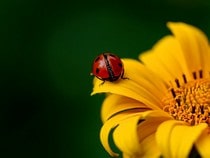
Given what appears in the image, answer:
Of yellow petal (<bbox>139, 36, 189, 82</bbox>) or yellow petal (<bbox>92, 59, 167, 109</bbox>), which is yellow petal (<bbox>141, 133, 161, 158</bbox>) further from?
yellow petal (<bbox>139, 36, 189, 82</bbox>)

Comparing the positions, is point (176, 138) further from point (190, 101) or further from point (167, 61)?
point (167, 61)

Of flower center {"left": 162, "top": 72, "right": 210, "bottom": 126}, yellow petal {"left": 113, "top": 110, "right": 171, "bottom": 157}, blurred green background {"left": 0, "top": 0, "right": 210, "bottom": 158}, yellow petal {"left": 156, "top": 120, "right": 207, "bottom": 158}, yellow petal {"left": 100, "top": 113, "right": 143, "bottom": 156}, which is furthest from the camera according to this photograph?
blurred green background {"left": 0, "top": 0, "right": 210, "bottom": 158}

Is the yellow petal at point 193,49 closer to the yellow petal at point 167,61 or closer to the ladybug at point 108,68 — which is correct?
the yellow petal at point 167,61

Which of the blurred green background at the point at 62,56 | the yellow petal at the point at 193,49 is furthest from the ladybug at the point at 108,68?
the blurred green background at the point at 62,56

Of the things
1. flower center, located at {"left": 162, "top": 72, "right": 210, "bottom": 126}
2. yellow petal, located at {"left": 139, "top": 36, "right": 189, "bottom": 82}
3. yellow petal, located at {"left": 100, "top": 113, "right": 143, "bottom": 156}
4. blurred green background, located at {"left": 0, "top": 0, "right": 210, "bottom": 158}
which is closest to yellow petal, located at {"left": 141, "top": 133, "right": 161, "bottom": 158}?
yellow petal, located at {"left": 100, "top": 113, "right": 143, "bottom": 156}

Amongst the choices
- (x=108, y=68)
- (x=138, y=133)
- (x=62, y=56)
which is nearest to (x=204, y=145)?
(x=138, y=133)
